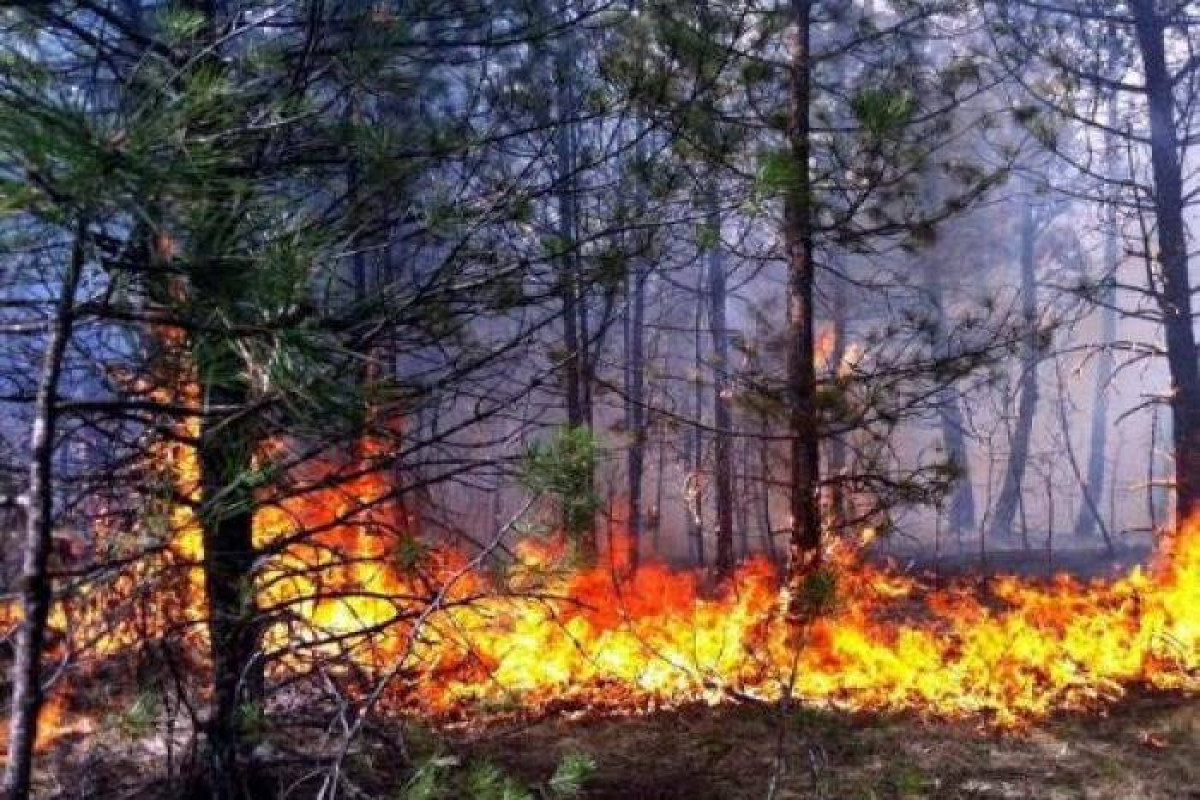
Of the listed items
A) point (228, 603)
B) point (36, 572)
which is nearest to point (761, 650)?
point (228, 603)

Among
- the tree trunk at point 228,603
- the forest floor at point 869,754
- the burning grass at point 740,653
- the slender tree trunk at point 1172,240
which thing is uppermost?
the slender tree trunk at point 1172,240

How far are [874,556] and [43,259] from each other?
1778 cm

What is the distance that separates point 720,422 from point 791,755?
1209cm

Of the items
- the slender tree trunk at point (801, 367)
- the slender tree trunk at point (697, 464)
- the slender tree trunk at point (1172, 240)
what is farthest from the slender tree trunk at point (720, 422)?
the slender tree trunk at point (1172, 240)

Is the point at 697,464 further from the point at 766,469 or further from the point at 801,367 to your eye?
the point at 801,367

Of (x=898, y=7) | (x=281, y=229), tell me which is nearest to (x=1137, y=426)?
(x=898, y=7)

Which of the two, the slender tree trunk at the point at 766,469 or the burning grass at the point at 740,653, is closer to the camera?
the burning grass at the point at 740,653

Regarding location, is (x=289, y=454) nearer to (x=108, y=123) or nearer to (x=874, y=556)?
(x=108, y=123)

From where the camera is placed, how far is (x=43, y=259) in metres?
3.44

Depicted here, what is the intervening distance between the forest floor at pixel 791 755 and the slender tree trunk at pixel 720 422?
230cm

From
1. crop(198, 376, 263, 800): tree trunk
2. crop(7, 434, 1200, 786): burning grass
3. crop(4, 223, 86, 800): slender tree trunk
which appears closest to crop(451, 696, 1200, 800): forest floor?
crop(7, 434, 1200, 786): burning grass

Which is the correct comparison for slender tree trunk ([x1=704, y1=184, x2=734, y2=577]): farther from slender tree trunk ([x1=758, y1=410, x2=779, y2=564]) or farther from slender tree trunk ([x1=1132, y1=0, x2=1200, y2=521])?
slender tree trunk ([x1=1132, y1=0, x2=1200, y2=521])

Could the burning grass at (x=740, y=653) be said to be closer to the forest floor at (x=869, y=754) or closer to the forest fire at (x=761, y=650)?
the forest fire at (x=761, y=650)

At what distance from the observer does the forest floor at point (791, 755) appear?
19.0 ft
